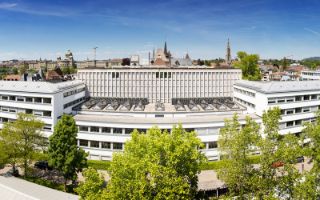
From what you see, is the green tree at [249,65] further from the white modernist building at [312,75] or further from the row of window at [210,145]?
the row of window at [210,145]

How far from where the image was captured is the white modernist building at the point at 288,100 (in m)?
58.6

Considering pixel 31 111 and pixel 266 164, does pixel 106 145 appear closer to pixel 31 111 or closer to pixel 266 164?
pixel 31 111

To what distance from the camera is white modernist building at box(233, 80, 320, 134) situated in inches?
2308

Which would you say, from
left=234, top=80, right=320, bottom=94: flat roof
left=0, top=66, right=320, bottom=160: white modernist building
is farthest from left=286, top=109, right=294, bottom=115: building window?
left=234, top=80, right=320, bottom=94: flat roof

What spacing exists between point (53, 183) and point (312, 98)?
54326mm

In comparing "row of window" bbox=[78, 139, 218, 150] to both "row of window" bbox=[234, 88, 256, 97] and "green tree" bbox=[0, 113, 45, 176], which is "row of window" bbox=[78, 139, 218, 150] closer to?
"green tree" bbox=[0, 113, 45, 176]

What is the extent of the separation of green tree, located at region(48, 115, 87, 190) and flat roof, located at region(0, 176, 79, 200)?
12.8 feet

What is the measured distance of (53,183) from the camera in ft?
144

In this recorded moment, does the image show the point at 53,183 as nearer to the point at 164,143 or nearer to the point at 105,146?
the point at 105,146

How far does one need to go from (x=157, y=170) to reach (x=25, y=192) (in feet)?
59.1

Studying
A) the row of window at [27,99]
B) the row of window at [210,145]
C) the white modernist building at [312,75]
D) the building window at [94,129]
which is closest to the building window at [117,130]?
the building window at [94,129]

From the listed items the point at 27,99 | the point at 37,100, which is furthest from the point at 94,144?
the point at 27,99

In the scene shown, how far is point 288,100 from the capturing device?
198 ft

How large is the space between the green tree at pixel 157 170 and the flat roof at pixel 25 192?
11068 millimetres
